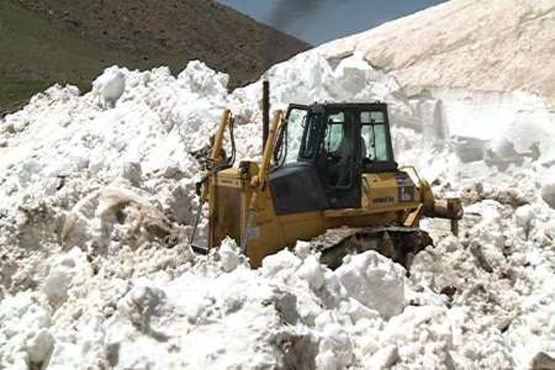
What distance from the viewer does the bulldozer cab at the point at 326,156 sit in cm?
836

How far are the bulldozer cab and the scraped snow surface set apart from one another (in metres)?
0.91

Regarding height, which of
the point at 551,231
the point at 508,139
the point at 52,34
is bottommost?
the point at 551,231

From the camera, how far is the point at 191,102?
41.1 ft

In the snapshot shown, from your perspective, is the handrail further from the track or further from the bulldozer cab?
the track

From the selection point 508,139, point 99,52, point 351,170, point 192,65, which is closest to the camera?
point 351,170

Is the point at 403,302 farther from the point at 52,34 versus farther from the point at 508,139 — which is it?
the point at 52,34

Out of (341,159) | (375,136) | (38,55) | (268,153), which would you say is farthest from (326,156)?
(38,55)

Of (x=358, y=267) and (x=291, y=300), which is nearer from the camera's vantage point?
(x=291, y=300)

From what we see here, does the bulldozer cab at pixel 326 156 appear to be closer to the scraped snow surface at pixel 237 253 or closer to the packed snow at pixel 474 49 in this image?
the scraped snow surface at pixel 237 253

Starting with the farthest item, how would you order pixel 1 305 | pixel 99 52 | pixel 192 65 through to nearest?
pixel 99 52 < pixel 192 65 < pixel 1 305

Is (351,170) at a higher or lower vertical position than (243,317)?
higher

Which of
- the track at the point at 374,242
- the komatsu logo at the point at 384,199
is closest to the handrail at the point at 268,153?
the track at the point at 374,242

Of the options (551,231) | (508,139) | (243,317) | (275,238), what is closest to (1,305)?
(275,238)

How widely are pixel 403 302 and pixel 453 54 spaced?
658cm
